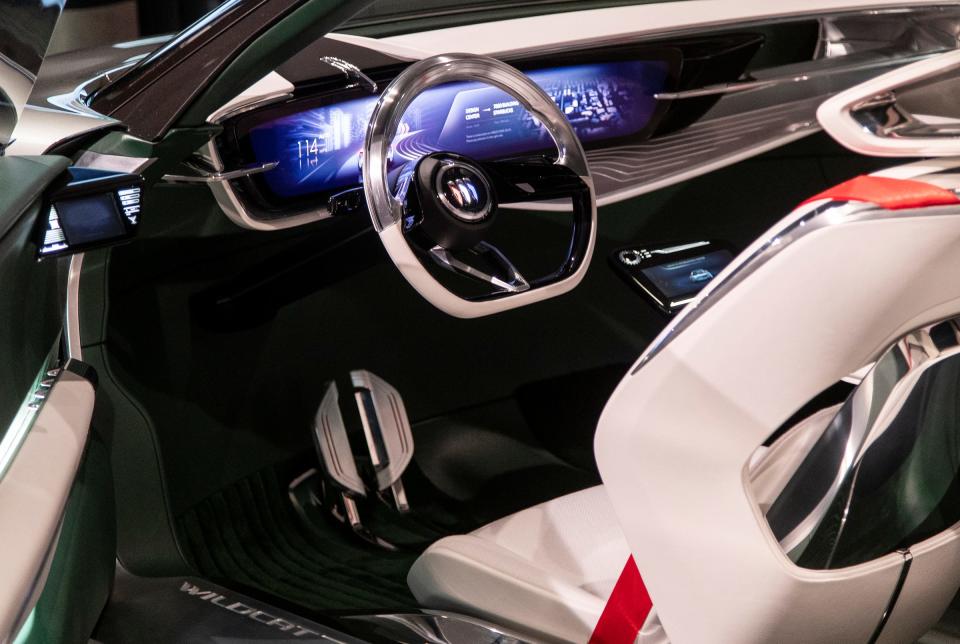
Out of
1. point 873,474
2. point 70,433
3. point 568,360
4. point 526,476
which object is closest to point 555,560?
point 873,474

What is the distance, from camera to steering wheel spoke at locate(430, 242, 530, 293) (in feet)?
4.55

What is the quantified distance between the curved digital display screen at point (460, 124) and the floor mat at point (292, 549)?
2.12ft

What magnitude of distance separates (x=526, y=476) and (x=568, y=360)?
1.00ft

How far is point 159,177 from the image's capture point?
1289mm

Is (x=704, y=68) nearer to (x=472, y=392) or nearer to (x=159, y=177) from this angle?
(x=472, y=392)

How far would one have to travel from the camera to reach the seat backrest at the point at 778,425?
0.83 meters

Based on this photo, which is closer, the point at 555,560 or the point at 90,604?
the point at 90,604

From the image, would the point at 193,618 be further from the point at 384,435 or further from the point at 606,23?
the point at 606,23

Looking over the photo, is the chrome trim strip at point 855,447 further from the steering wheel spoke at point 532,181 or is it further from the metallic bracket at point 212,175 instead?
the metallic bracket at point 212,175

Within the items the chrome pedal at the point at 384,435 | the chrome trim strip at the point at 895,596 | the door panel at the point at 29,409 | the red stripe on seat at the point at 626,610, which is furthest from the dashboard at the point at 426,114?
the chrome trim strip at the point at 895,596

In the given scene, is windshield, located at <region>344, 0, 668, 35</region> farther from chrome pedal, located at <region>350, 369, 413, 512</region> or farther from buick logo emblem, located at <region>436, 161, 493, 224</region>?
chrome pedal, located at <region>350, 369, 413, 512</region>

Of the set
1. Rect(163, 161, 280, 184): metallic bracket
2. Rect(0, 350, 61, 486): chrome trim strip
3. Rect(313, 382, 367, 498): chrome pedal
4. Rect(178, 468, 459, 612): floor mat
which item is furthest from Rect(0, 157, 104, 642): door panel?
Rect(313, 382, 367, 498): chrome pedal

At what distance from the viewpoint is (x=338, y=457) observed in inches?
81.0

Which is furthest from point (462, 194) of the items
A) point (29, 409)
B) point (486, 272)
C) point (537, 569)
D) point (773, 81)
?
point (773, 81)
